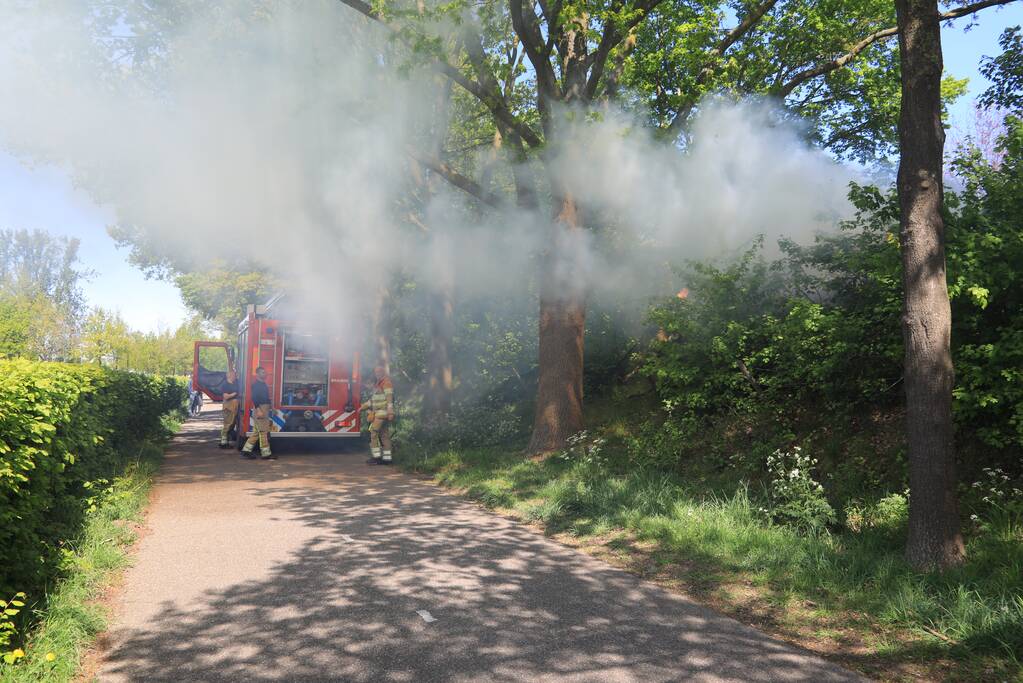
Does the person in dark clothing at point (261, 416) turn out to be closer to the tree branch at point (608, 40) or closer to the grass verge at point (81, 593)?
the grass verge at point (81, 593)

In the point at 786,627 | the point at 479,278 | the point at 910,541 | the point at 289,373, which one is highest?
the point at 479,278

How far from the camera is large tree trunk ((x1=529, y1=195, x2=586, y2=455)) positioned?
11.3 metres

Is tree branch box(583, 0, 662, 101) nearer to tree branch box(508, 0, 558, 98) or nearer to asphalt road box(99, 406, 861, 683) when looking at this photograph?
tree branch box(508, 0, 558, 98)

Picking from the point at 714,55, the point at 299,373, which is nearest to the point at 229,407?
the point at 299,373

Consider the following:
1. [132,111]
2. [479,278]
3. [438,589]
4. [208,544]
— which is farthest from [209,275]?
[438,589]

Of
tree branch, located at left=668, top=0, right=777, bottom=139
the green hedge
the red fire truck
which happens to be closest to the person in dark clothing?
the red fire truck

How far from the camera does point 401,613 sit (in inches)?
184

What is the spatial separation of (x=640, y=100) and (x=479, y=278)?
211 inches

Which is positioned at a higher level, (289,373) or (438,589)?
(289,373)

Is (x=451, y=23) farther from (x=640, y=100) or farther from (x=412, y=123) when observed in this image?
(x=640, y=100)

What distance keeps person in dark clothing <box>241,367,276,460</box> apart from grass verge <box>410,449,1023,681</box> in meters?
7.03

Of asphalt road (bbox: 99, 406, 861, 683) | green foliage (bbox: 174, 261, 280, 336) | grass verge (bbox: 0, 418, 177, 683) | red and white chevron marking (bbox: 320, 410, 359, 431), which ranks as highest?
green foliage (bbox: 174, 261, 280, 336)

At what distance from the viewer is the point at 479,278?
1733 cm

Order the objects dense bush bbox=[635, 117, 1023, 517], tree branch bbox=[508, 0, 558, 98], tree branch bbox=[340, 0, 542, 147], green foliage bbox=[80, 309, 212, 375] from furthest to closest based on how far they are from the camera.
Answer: green foliage bbox=[80, 309, 212, 375]
tree branch bbox=[340, 0, 542, 147]
tree branch bbox=[508, 0, 558, 98]
dense bush bbox=[635, 117, 1023, 517]
